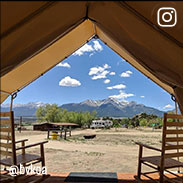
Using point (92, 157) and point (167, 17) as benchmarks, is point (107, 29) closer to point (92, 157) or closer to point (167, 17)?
point (167, 17)

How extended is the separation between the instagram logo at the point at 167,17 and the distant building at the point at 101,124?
10389mm

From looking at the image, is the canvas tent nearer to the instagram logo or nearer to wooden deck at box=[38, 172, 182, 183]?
the instagram logo

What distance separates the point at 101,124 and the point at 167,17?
10.7 m

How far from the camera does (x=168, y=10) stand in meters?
1.20

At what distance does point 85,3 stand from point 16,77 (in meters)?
1.07

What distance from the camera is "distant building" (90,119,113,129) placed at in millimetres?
11387

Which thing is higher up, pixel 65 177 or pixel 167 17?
pixel 167 17

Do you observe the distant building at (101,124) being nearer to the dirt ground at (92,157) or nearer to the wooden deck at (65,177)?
the dirt ground at (92,157)

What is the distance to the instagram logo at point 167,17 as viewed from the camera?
1.20 m

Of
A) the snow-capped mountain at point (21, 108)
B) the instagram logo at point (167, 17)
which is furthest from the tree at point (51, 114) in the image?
the instagram logo at point (167, 17)

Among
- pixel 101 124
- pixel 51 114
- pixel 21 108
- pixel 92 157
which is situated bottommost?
pixel 101 124

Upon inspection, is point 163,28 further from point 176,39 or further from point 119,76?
point 119,76

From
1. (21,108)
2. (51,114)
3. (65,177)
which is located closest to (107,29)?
(65,177)

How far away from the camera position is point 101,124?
11578mm
